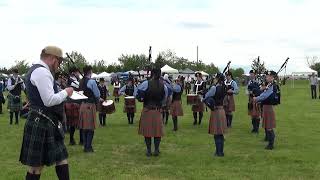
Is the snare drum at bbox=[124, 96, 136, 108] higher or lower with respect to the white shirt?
lower

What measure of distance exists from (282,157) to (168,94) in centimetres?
241

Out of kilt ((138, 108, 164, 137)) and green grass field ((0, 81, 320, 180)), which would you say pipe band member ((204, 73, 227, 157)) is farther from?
kilt ((138, 108, 164, 137))

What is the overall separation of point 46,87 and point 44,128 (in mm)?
520

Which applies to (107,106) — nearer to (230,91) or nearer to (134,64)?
(230,91)

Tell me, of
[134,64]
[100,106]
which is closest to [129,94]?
[100,106]

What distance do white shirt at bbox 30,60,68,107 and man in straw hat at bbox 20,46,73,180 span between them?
1.0 inches

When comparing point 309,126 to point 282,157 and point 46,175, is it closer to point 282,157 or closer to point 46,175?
point 282,157

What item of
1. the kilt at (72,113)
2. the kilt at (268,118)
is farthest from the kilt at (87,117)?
the kilt at (268,118)

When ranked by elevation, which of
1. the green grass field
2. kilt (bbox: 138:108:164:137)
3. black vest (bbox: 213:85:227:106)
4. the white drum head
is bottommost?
the green grass field

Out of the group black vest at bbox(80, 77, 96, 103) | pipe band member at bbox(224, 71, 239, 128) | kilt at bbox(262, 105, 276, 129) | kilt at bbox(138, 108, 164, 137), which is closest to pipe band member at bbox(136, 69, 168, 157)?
kilt at bbox(138, 108, 164, 137)

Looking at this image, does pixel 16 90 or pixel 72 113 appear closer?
pixel 72 113

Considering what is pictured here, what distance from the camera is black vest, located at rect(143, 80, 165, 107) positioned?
927cm

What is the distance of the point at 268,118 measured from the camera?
33.2 ft

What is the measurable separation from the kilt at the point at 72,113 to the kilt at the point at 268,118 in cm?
402
